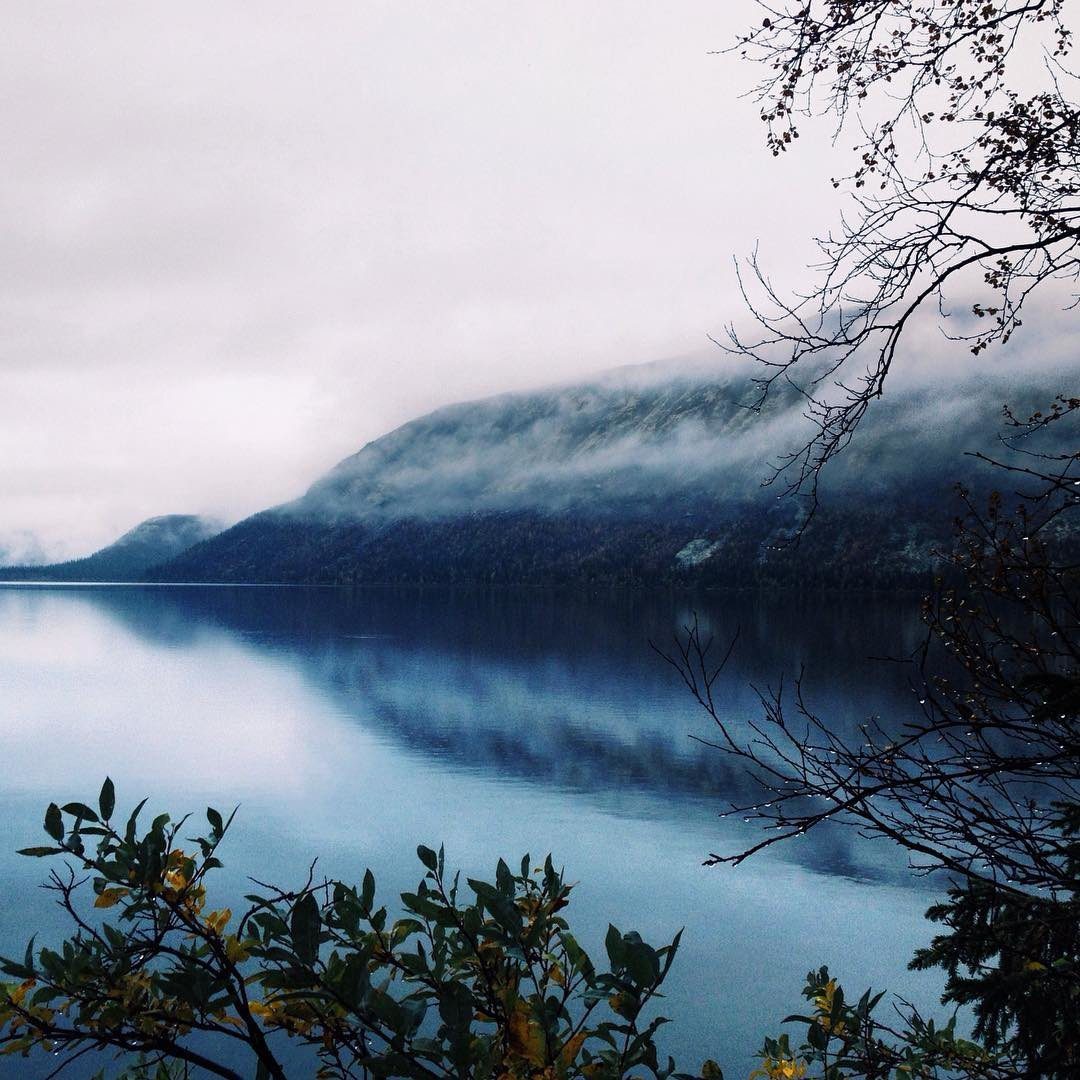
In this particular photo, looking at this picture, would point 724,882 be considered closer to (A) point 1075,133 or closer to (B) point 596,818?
(B) point 596,818

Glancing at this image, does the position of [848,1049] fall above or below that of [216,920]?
below

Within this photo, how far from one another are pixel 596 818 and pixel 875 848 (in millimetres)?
9561

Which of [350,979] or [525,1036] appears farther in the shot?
[525,1036]

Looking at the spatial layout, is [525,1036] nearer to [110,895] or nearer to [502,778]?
[110,895]

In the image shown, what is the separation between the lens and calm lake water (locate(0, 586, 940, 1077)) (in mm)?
21234

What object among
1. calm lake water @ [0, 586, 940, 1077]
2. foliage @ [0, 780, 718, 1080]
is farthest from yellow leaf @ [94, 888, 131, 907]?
calm lake water @ [0, 586, 940, 1077]

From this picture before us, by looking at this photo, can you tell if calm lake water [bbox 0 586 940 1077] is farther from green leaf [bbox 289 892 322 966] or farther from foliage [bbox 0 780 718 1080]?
green leaf [bbox 289 892 322 966]

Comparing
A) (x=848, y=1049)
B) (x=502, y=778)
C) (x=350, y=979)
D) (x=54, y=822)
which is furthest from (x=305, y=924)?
(x=502, y=778)

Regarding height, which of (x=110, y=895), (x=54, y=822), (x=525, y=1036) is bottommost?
(x=525, y=1036)

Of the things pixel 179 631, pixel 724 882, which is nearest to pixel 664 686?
pixel 724 882

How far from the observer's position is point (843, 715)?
50844 millimetres

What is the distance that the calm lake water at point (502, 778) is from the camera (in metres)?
21.2

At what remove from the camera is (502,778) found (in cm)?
4009

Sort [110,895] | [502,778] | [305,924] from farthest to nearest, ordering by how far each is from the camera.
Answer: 1. [502,778]
2. [110,895]
3. [305,924]
